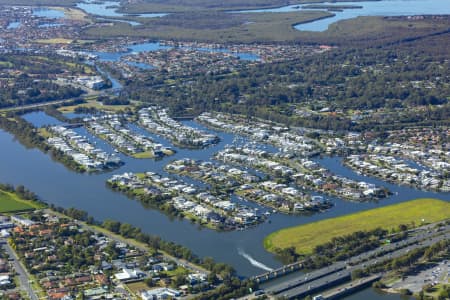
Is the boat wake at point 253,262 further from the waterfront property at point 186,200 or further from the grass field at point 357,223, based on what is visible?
the waterfront property at point 186,200

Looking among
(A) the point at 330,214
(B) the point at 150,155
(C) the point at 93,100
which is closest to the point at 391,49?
(C) the point at 93,100

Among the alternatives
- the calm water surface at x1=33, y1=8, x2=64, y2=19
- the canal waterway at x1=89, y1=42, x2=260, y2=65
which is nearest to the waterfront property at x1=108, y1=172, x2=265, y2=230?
the canal waterway at x1=89, y1=42, x2=260, y2=65

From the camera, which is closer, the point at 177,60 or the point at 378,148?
the point at 378,148

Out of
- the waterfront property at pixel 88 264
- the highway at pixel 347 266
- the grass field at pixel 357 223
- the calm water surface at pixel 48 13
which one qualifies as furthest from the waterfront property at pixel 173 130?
the calm water surface at pixel 48 13

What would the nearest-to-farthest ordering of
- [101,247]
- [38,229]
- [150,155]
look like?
[101,247] → [38,229] → [150,155]

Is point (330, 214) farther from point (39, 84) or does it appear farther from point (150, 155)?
point (39, 84)

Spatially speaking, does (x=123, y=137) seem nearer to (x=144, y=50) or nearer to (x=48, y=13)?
(x=144, y=50)

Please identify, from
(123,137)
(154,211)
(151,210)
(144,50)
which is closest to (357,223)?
(154,211)
